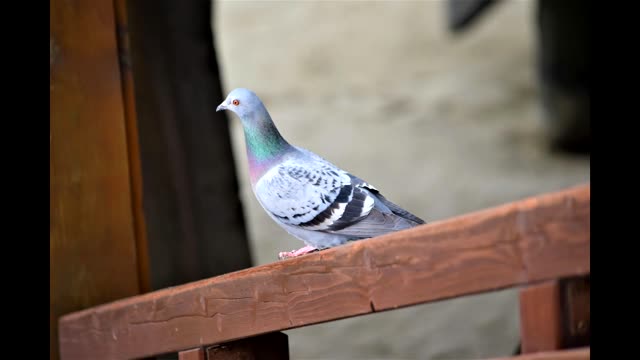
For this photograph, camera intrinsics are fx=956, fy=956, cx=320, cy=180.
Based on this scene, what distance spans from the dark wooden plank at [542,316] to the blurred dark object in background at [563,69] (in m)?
5.38

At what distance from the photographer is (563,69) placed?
6.82 meters

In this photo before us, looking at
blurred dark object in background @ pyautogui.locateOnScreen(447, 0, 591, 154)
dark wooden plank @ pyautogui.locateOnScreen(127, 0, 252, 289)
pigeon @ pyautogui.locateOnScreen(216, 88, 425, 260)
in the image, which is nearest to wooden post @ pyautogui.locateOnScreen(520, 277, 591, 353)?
pigeon @ pyautogui.locateOnScreen(216, 88, 425, 260)

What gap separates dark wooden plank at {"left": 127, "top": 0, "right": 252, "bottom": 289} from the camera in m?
3.02

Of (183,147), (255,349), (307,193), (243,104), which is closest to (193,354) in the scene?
(255,349)

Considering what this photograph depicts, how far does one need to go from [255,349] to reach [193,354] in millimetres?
152

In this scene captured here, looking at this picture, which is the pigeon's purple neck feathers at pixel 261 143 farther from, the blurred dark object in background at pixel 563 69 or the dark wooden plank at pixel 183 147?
the blurred dark object in background at pixel 563 69

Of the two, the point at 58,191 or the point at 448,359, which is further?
the point at 448,359

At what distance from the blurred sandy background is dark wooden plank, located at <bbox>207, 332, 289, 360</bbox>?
227cm

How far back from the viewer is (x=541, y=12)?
6855mm

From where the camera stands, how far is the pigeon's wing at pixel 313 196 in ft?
6.34
